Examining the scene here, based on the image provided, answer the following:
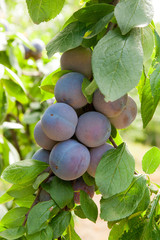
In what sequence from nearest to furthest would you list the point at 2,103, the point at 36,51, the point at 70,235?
the point at 70,235, the point at 2,103, the point at 36,51

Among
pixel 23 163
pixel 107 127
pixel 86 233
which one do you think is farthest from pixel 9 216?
pixel 86 233

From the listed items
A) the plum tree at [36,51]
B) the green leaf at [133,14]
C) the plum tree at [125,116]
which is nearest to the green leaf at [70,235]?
the plum tree at [125,116]

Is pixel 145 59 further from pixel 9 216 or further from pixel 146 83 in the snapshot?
pixel 9 216

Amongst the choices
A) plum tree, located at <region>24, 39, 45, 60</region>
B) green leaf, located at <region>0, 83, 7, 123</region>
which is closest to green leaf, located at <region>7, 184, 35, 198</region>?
green leaf, located at <region>0, 83, 7, 123</region>

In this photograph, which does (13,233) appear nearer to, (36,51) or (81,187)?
(81,187)

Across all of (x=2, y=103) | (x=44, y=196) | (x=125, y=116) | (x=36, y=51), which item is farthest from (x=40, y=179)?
(x=36, y=51)

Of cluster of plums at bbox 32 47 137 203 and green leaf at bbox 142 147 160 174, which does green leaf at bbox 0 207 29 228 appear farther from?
green leaf at bbox 142 147 160 174
